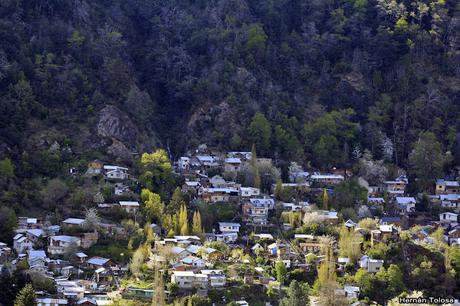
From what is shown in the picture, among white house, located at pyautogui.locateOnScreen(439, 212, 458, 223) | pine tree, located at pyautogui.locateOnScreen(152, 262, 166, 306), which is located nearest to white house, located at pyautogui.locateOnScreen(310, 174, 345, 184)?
white house, located at pyautogui.locateOnScreen(439, 212, 458, 223)

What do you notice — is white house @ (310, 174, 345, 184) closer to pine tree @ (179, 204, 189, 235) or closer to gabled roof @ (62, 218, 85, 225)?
pine tree @ (179, 204, 189, 235)

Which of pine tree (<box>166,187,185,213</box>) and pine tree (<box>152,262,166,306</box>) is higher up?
pine tree (<box>166,187,185,213</box>)

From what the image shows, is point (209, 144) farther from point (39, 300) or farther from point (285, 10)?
point (39, 300)

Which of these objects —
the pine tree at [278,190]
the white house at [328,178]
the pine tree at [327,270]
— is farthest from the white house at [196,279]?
the white house at [328,178]

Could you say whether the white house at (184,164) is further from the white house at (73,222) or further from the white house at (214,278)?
the white house at (214,278)

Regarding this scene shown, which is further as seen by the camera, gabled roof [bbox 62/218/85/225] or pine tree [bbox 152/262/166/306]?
gabled roof [bbox 62/218/85/225]

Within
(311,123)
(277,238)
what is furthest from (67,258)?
(311,123)

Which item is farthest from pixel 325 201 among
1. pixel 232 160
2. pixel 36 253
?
pixel 36 253
